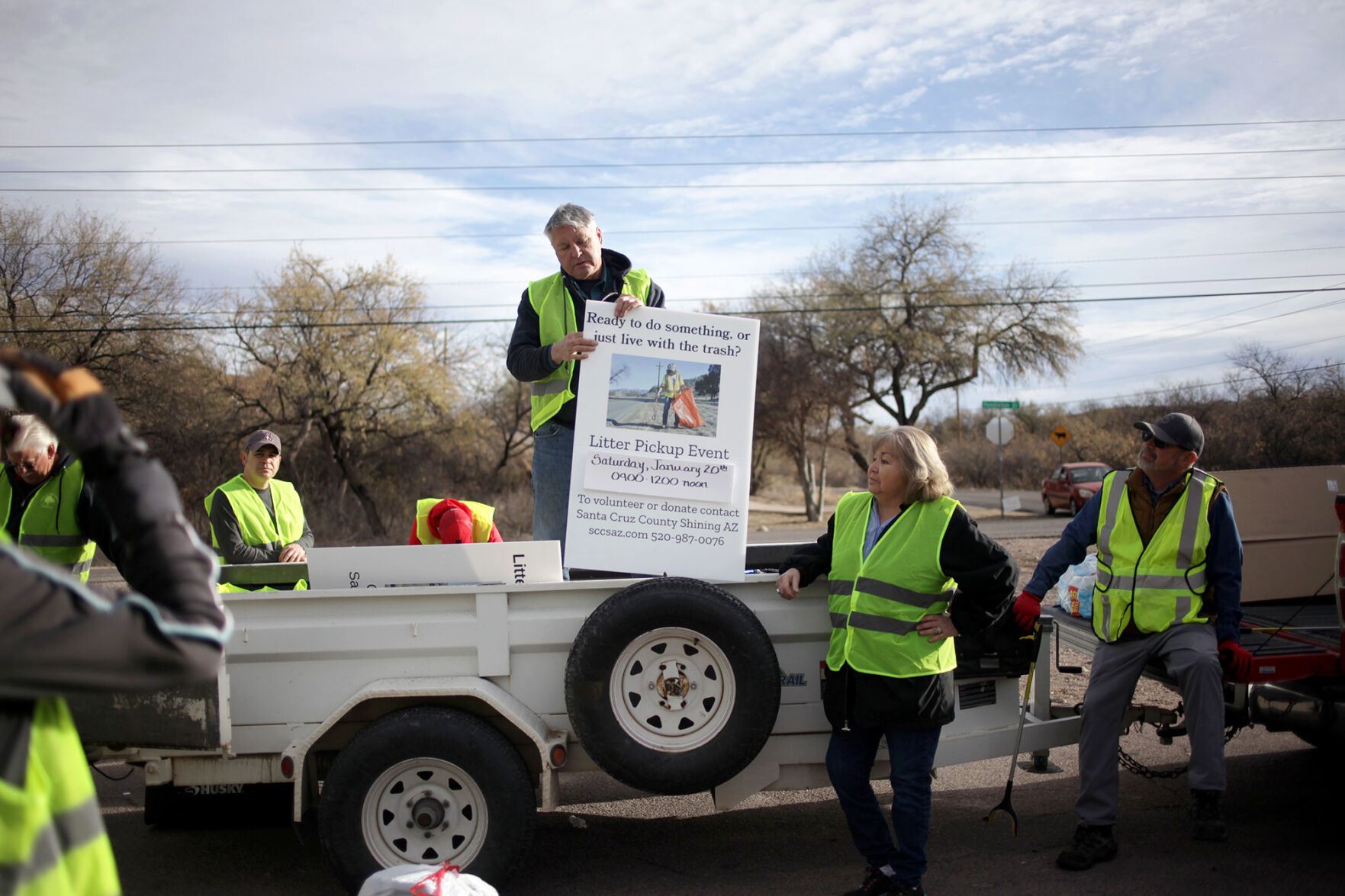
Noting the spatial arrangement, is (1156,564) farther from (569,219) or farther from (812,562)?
(569,219)

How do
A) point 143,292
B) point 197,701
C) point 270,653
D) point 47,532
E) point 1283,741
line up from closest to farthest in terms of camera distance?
point 197,701 → point 270,653 → point 47,532 → point 1283,741 → point 143,292

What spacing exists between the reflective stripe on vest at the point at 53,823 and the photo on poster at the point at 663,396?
9.24ft

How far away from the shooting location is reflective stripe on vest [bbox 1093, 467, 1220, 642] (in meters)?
4.21

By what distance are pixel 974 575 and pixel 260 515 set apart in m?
4.59

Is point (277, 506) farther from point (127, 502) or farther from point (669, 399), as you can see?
point (127, 502)

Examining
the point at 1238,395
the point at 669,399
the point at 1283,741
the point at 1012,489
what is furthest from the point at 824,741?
the point at 1012,489

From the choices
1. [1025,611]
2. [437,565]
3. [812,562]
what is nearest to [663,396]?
[812,562]

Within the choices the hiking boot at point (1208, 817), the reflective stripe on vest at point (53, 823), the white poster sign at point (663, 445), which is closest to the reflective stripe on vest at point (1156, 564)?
the hiking boot at point (1208, 817)

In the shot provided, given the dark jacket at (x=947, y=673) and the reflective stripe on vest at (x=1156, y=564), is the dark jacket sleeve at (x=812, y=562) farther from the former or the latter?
the reflective stripe on vest at (x=1156, y=564)

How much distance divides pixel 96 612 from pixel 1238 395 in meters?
44.2

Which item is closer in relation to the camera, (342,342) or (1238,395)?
(342,342)

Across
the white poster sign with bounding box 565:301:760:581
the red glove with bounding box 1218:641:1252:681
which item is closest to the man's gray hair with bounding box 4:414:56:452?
the white poster sign with bounding box 565:301:760:581

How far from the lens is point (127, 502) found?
1.45 m

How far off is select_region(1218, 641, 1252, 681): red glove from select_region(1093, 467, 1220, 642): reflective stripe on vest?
0.49 feet
